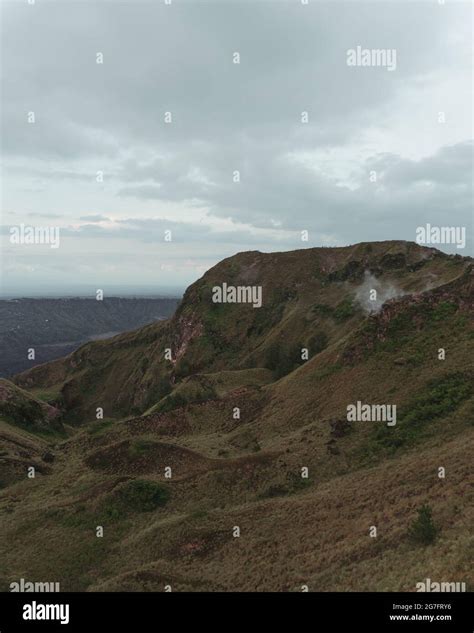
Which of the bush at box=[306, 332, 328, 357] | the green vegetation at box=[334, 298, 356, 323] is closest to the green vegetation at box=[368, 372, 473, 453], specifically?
the bush at box=[306, 332, 328, 357]

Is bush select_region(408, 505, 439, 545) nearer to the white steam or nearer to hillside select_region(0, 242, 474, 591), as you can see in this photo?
hillside select_region(0, 242, 474, 591)

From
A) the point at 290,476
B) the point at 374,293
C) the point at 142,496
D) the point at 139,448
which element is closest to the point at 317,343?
the point at 374,293

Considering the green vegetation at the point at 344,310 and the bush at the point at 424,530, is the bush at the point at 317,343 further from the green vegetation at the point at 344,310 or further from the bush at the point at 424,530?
the bush at the point at 424,530

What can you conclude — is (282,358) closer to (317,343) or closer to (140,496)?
(317,343)

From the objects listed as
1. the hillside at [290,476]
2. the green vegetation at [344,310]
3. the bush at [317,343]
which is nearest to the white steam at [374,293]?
the hillside at [290,476]
